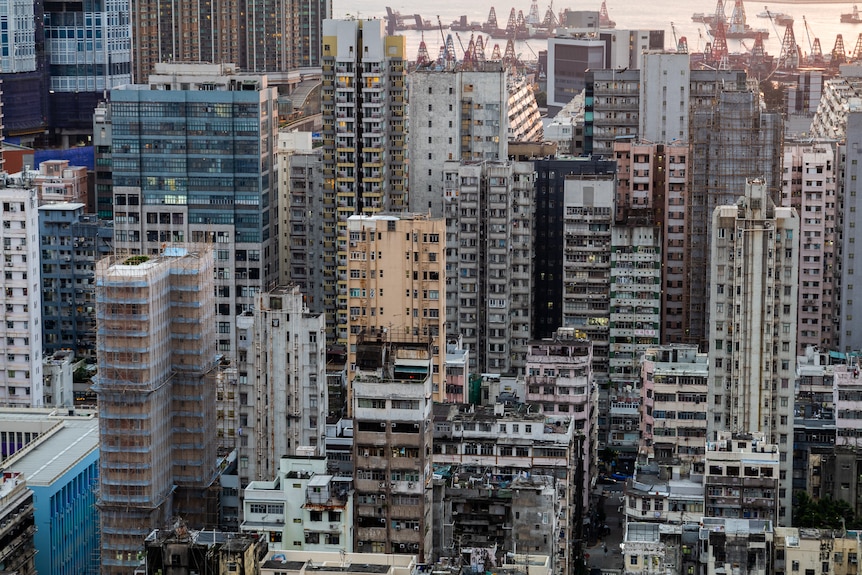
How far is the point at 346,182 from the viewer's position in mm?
158250

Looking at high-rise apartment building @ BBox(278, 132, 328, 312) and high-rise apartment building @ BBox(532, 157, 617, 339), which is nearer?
high-rise apartment building @ BBox(532, 157, 617, 339)

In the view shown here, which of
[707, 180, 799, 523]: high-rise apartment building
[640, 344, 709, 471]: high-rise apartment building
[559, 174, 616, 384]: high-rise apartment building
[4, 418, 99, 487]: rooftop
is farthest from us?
[559, 174, 616, 384]: high-rise apartment building

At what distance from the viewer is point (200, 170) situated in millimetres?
154500

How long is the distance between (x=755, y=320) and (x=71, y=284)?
5970cm

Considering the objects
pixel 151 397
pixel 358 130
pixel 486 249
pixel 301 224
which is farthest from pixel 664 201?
pixel 151 397

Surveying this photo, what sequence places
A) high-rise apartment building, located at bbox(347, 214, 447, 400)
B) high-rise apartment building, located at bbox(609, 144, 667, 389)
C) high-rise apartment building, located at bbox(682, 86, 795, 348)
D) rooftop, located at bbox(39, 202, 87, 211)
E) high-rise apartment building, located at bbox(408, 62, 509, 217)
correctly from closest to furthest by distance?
high-rise apartment building, located at bbox(347, 214, 447, 400)
high-rise apartment building, located at bbox(609, 144, 667, 389)
high-rise apartment building, located at bbox(682, 86, 795, 348)
high-rise apartment building, located at bbox(408, 62, 509, 217)
rooftop, located at bbox(39, 202, 87, 211)

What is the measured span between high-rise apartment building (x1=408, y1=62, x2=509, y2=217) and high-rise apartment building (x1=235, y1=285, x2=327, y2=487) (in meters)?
41.0

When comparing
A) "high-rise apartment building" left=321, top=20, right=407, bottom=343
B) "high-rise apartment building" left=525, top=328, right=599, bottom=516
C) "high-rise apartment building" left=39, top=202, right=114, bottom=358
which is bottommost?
"high-rise apartment building" left=525, top=328, right=599, bottom=516

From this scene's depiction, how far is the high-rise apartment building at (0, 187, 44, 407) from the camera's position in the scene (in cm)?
12988

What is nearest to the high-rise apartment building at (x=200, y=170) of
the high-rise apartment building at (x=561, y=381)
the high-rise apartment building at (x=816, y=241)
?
the high-rise apartment building at (x=561, y=381)

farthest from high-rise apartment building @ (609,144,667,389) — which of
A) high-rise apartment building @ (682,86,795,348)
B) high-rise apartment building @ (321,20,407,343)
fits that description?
high-rise apartment building @ (321,20,407,343)

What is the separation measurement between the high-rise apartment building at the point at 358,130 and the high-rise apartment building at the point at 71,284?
16821 millimetres

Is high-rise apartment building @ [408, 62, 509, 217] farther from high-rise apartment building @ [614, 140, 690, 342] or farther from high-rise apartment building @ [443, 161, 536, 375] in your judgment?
high-rise apartment building @ [614, 140, 690, 342]

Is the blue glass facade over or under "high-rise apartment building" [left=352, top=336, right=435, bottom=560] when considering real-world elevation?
under
